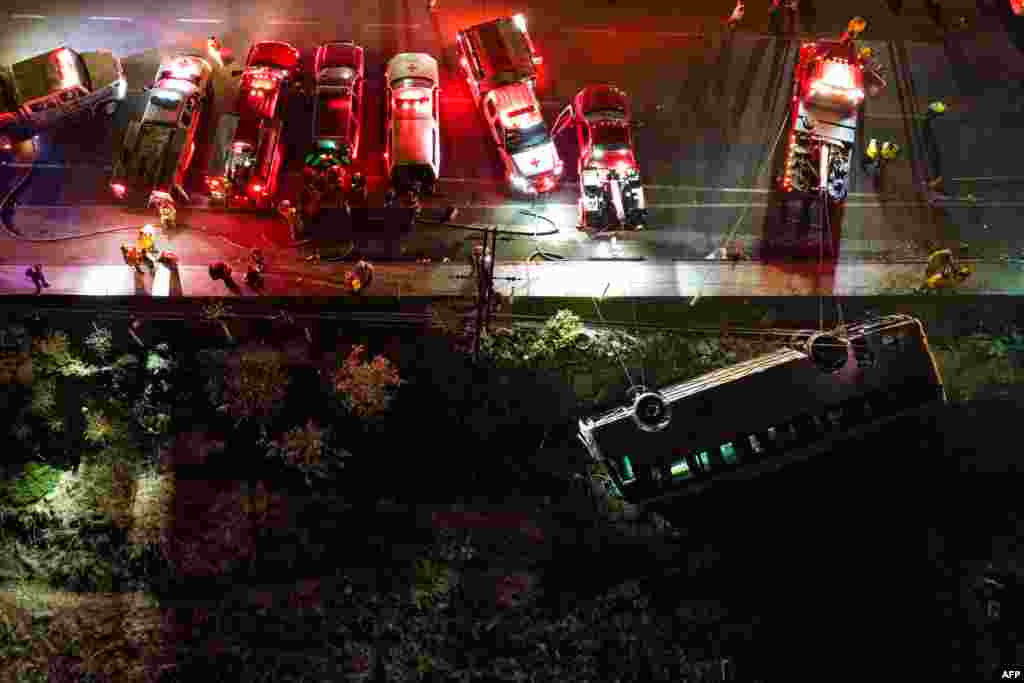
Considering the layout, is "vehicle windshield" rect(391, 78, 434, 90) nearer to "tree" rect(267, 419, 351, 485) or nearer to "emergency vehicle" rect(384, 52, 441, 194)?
"emergency vehicle" rect(384, 52, 441, 194)

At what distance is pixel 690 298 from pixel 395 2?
1697cm

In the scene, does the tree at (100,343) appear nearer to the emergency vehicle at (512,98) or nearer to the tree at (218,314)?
the tree at (218,314)

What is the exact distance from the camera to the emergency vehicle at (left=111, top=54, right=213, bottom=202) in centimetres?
2202

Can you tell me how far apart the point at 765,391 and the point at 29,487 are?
20.9m

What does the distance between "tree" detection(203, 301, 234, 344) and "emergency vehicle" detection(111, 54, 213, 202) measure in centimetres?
484

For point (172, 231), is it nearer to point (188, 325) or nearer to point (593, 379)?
point (188, 325)

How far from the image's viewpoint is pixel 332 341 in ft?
67.0

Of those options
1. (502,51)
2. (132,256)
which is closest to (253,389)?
(132,256)

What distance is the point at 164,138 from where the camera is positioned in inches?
878

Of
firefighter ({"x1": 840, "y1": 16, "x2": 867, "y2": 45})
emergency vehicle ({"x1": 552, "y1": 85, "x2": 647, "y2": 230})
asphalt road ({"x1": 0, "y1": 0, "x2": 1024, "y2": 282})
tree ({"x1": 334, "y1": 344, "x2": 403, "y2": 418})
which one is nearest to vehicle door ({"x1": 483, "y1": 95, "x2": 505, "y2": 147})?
asphalt road ({"x1": 0, "y1": 0, "x2": 1024, "y2": 282})

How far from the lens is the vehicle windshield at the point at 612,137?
22.8 m

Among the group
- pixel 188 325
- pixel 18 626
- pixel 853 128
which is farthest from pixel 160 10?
pixel 853 128

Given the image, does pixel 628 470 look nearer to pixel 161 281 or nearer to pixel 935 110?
pixel 161 281

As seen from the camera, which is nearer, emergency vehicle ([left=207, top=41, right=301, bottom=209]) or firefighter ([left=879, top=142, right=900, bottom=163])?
emergency vehicle ([left=207, top=41, right=301, bottom=209])
